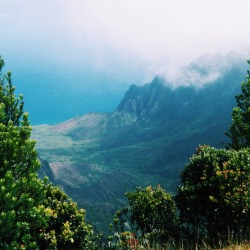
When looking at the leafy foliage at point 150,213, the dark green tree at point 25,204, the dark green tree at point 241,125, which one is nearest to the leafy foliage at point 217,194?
the leafy foliage at point 150,213

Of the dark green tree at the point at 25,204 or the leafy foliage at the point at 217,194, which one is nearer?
the dark green tree at the point at 25,204

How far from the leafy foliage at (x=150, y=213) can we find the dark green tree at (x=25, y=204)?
370 centimetres

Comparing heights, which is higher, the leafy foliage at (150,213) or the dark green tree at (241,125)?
the dark green tree at (241,125)

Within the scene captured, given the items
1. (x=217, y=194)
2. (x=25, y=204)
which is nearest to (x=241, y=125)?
(x=217, y=194)

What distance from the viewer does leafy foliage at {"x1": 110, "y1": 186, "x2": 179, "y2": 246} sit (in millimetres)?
21688

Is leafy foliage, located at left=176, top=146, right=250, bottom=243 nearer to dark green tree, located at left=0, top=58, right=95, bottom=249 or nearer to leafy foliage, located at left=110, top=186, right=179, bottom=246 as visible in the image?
leafy foliage, located at left=110, top=186, right=179, bottom=246

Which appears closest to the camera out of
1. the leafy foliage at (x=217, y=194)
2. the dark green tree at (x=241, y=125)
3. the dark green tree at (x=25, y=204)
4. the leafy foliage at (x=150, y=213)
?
the dark green tree at (x=25, y=204)

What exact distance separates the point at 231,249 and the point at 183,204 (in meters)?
9.97

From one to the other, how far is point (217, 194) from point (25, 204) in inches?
392

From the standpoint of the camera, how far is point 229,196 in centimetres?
1709

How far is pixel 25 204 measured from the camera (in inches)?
550

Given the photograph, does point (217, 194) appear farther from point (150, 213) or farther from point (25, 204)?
point (25, 204)

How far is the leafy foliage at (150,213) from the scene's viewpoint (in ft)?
71.2

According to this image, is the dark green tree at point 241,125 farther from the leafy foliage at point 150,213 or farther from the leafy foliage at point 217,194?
the leafy foliage at point 150,213
